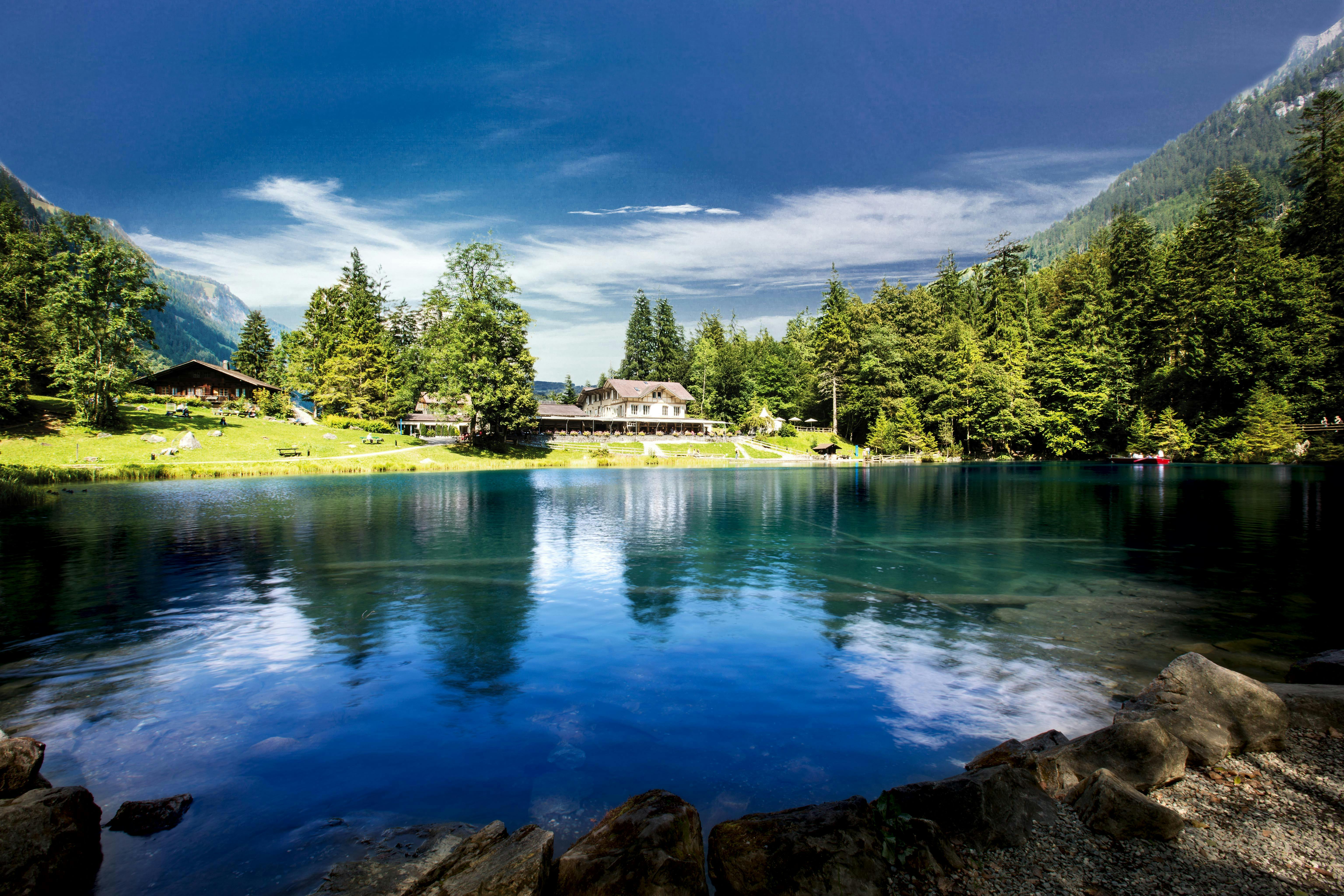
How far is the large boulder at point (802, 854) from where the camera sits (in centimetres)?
403

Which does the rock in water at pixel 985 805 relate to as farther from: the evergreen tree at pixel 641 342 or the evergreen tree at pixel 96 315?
the evergreen tree at pixel 641 342

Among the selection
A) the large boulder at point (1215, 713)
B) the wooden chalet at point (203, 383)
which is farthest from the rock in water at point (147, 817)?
the wooden chalet at point (203, 383)

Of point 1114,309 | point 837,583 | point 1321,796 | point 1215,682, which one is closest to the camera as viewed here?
point 1321,796

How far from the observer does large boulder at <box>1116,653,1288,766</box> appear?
5680mm

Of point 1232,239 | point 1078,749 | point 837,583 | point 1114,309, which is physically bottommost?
point 837,583

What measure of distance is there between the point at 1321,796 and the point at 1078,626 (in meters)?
7.43

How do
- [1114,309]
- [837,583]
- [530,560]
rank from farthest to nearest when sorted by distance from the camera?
[1114,309]
[530,560]
[837,583]

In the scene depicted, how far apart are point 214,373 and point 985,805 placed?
89.8 metres

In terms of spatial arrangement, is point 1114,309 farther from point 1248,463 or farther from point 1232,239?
point 1248,463

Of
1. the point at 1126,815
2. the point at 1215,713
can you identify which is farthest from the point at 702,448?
the point at 1126,815

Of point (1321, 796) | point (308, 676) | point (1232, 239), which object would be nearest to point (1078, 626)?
point (1321, 796)

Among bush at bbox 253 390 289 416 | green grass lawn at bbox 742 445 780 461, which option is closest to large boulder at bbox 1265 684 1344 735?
green grass lawn at bbox 742 445 780 461

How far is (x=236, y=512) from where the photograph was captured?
28000mm

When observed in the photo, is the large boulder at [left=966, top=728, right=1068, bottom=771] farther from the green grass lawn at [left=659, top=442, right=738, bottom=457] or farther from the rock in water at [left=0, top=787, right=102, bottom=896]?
the green grass lawn at [left=659, top=442, right=738, bottom=457]
